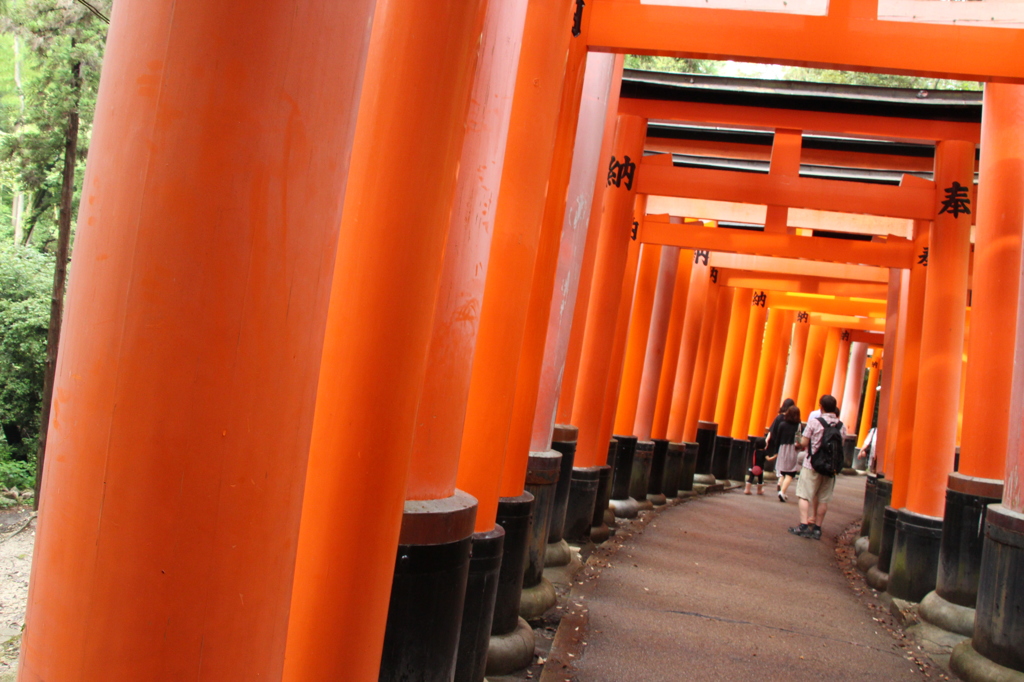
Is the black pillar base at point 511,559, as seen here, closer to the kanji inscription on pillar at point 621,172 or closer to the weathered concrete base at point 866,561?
the kanji inscription on pillar at point 621,172

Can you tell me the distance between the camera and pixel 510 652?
434 cm

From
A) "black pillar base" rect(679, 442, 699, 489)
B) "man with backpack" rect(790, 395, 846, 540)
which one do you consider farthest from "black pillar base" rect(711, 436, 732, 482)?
"man with backpack" rect(790, 395, 846, 540)

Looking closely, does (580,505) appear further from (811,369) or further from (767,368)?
(811,369)

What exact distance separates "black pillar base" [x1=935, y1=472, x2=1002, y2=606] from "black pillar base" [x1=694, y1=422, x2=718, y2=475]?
9400 millimetres

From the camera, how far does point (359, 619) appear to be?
98.8 inches

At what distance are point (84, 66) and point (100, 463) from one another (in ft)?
41.0

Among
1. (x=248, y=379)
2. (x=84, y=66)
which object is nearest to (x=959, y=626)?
(x=248, y=379)

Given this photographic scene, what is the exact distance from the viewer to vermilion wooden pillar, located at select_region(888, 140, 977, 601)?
255 inches

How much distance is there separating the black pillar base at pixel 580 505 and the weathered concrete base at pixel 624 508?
2262 millimetres

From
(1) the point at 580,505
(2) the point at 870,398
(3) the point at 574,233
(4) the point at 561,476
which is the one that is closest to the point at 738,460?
(1) the point at 580,505

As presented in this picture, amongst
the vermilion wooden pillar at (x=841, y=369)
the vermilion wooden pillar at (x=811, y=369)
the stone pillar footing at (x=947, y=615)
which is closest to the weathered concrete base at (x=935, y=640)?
the stone pillar footing at (x=947, y=615)

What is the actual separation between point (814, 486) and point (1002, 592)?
5417 millimetres

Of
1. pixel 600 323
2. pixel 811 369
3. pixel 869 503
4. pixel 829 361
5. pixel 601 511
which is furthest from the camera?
pixel 829 361

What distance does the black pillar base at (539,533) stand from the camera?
527cm
